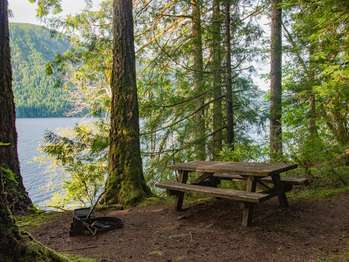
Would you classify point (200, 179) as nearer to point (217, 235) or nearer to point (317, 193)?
point (217, 235)

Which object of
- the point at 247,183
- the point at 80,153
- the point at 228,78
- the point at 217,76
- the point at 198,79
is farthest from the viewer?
the point at 198,79

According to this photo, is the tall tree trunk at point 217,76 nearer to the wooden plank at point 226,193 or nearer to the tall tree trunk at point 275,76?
the tall tree trunk at point 275,76

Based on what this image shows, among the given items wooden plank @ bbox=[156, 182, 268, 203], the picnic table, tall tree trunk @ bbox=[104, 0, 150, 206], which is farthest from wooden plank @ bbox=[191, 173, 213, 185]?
tall tree trunk @ bbox=[104, 0, 150, 206]

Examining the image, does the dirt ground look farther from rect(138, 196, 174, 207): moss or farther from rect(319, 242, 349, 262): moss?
rect(138, 196, 174, 207): moss

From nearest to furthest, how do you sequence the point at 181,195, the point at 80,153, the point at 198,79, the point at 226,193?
the point at 226,193 < the point at 181,195 < the point at 80,153 < the point at 198,79

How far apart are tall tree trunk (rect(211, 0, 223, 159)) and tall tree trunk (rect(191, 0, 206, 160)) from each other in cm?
36

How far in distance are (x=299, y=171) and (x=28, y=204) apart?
578 centimetres

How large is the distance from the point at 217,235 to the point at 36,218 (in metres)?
3.37

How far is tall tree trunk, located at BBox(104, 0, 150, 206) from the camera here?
242 inches

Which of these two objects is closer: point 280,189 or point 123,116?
point 280,189

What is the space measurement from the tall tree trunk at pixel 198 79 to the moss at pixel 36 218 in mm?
4275

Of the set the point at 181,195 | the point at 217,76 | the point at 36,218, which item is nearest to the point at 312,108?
the point at 217,76

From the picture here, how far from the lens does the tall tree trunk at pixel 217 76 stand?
8.31 m

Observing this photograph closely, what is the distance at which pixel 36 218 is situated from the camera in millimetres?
5609
